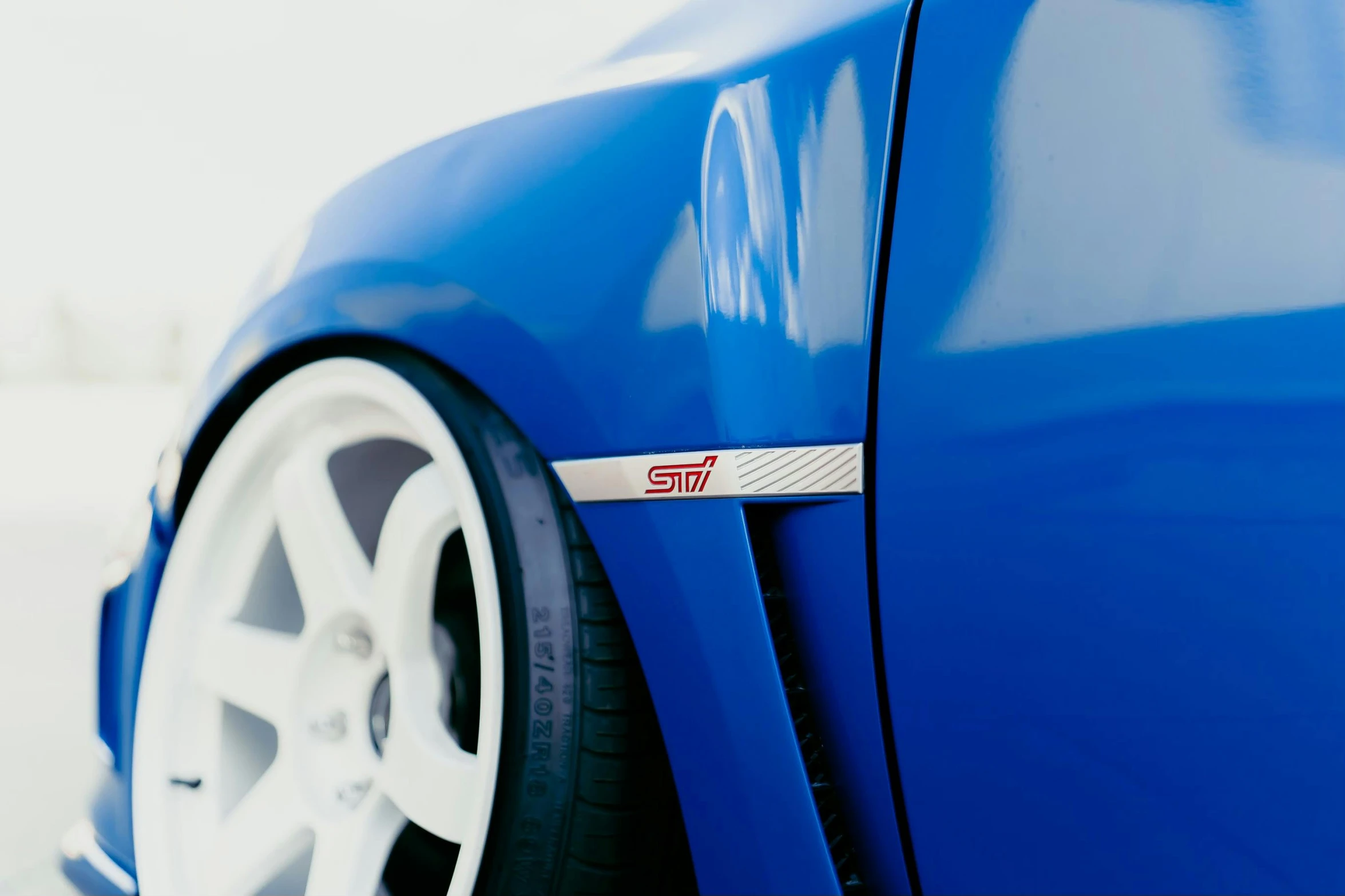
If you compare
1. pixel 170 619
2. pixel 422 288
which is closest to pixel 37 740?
pixel 170 619

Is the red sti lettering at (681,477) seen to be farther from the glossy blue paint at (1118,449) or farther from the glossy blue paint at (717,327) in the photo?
the glossy blue paint at (1118,449)

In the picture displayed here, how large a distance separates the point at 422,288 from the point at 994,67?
1.92 ft

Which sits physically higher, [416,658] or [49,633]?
[49,633]

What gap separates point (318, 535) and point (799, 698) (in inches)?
25.5

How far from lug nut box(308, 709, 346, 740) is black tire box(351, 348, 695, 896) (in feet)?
1.20

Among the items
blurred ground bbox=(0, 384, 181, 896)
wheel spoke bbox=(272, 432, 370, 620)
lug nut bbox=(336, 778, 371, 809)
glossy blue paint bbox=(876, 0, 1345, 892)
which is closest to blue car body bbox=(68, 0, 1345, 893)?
glossy blue paint bbox=(876, 0, 1345, 892)

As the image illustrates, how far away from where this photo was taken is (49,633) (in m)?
2.65

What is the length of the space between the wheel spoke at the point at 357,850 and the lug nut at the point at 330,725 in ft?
0.35

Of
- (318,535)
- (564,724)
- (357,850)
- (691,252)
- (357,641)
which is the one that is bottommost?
(357,850)

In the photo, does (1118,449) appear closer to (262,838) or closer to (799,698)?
(799,698)

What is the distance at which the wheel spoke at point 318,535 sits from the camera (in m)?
1.20

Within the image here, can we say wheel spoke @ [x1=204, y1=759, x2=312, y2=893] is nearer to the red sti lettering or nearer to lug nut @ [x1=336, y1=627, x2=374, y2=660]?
lug nut @ [x1=336, y1=627, x2=374, y2=660]

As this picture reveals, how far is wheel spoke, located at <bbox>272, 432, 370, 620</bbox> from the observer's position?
1.20 meters

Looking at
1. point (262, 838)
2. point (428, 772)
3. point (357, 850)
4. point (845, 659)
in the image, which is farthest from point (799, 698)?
point (262, 838)
